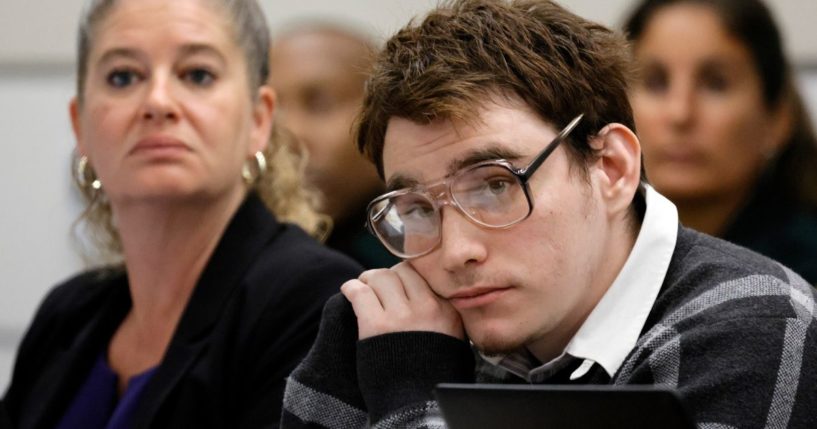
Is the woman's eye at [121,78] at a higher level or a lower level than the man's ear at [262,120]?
higher

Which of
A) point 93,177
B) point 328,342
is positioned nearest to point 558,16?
point 328,342

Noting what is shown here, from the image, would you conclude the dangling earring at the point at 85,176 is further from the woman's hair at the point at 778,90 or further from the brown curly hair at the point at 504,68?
the woman's hair at the point at 778,90

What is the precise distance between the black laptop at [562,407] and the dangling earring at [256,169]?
140 cm

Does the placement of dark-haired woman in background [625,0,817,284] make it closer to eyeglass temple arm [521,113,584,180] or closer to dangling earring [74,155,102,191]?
dangling earring [74,155,102,191]

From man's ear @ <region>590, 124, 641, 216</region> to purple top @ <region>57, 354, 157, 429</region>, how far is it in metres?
1.14

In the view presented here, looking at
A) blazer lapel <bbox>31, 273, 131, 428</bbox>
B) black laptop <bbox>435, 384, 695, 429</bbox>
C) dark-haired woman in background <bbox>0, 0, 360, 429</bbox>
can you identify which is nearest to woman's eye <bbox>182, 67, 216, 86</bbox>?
dark-haired woman in background <bbox>0, 0, 360, 429</bbox>

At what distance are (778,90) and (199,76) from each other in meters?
1.60

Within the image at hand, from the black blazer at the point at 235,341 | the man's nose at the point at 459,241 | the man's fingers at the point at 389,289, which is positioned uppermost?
the man's nose at the point at 459,241

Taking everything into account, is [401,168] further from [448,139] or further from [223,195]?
[223,195]

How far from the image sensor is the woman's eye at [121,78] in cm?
256

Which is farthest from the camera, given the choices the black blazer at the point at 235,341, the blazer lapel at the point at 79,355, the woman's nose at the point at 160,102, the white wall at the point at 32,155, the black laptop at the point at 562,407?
the white wall at the point at 32,155

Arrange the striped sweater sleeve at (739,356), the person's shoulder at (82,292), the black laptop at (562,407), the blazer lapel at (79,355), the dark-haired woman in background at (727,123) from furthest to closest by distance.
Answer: the dark-haired woman in background at (727,123) < the person's shoulder at (82,292) < the blazer lapel at (79,355) < the striped sweater sleeve at (739,356) < the black laptop at (562,407)

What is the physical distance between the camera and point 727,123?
3250 millimetres

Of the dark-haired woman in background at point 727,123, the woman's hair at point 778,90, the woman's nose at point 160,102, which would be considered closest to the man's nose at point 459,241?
the woman's nose at point 160,102
